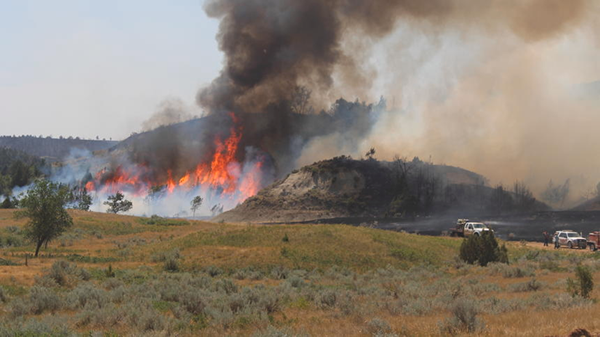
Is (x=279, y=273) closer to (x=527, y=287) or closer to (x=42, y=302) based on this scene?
(x=527, y=287)

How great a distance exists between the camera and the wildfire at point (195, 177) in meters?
181

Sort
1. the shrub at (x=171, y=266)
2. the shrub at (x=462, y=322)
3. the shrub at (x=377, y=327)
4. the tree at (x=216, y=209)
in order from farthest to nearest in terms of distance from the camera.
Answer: the tree at (x=216, y=209) < the shrub at (x=171, y=266) < the shrub at (x=377, y=327) < the shrub at (x=462, y=322)

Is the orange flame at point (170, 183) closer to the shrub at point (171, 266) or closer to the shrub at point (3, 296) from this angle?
the shrub at point (171, 266)

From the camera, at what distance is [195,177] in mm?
182625

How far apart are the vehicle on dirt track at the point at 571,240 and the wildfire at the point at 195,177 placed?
141 m

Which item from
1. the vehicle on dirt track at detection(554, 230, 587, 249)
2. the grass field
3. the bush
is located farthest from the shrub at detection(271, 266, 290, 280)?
the vehicle on dirt track at detection(554, 230, 587, 249)

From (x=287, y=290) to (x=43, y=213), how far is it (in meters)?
30.3

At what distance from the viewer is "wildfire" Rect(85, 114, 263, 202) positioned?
181000mm

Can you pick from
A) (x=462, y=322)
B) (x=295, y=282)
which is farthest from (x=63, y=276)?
(x=462, y=322)

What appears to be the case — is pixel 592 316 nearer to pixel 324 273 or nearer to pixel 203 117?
pixel 324 273

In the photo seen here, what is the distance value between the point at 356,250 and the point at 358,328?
1183 inches

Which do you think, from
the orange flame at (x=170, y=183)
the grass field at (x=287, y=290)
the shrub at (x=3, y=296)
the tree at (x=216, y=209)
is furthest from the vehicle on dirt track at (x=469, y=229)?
the orange flame at (x=170, y=183)

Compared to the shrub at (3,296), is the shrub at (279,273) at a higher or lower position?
lower

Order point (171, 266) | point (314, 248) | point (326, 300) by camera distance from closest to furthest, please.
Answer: point (326, 300), point (171, 266), point (314, 248)
